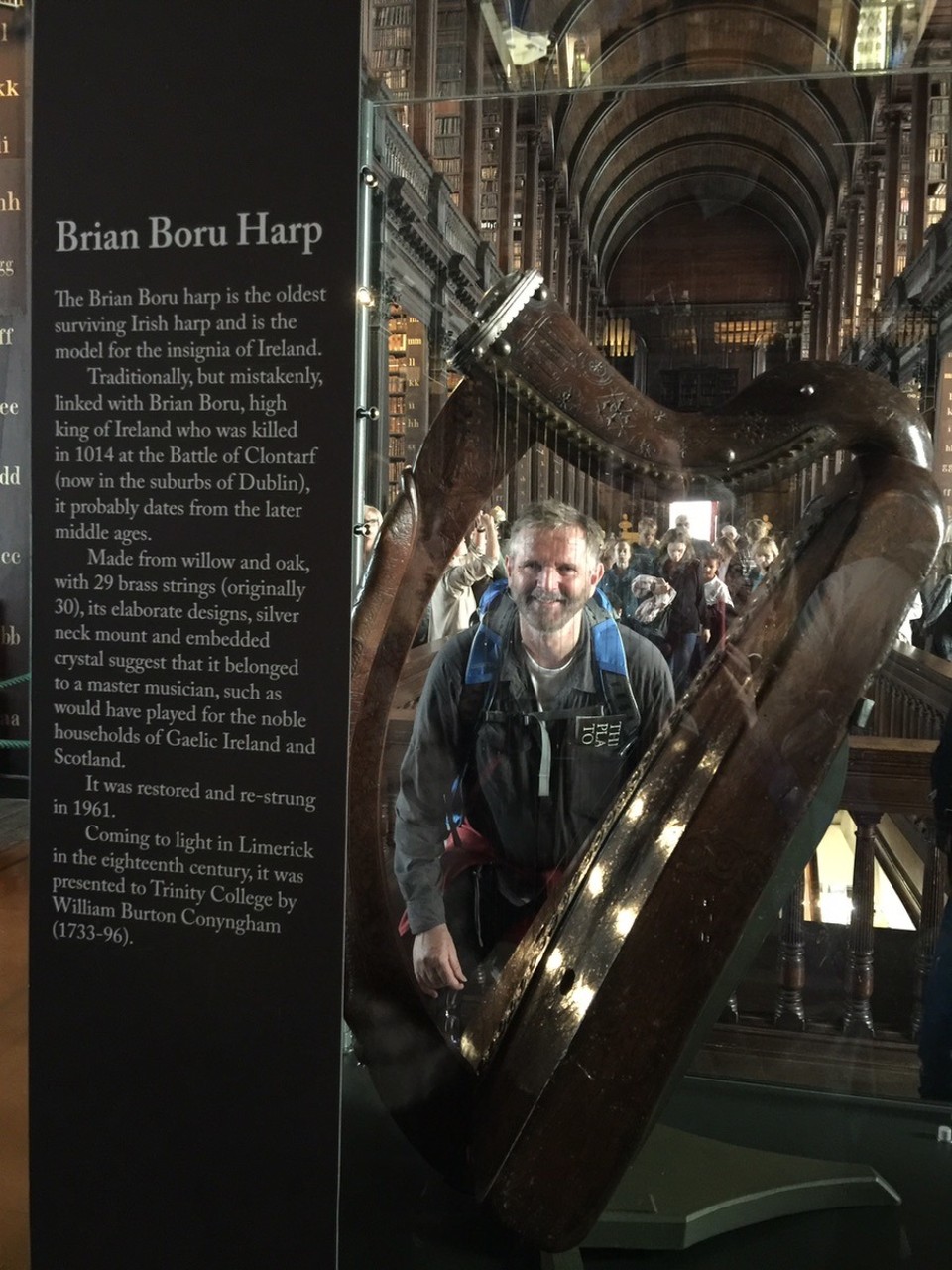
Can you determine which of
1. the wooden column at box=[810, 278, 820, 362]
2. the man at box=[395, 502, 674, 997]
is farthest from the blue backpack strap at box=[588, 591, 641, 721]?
A: the wooden column at box=[810, 278, 820, 362]

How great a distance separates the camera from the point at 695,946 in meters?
1.21

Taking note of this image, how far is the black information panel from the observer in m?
1.29

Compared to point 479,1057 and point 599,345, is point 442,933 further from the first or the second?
point 599,345

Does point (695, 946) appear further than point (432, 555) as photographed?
No

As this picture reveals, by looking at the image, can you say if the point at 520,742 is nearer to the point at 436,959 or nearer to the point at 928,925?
the point at 436,959

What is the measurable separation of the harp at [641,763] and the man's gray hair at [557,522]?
0.07m

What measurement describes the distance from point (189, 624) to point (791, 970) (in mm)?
1072

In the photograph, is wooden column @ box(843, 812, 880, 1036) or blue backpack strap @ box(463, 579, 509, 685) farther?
wooden column @ box(843, 812, 880, 1036)

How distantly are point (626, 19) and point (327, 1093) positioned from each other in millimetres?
1401

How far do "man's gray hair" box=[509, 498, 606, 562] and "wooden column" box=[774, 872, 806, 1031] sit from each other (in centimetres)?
69

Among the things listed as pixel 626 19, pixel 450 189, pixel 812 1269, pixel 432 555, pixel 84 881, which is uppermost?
pixel 626 19

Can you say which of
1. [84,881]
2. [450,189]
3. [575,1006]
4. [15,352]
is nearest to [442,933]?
[575,1006]

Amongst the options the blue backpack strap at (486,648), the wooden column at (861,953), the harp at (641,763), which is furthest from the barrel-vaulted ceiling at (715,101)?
the wooden column at (861,953)

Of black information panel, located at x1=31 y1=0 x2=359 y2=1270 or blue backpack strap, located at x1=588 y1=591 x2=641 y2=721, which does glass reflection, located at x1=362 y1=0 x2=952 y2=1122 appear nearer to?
blue backpack strap, located at x1=588 y1=591 x2=641 y2=721
